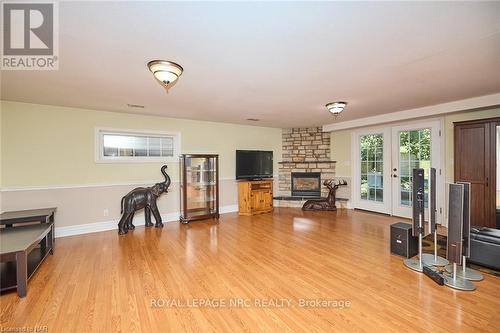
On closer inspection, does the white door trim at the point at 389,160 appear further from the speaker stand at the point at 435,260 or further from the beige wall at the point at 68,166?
the beige wall at the point at 68,166

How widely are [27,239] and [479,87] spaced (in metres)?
5.97

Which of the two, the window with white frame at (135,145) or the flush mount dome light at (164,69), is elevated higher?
the flush mount dome light at (164,69)

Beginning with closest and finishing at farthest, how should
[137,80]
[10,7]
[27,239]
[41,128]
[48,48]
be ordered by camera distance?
[10,7] → [48,48] → [27,239] → [137,80] → [41,128]

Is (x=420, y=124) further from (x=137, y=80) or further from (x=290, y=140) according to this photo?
(x=137, y=80)

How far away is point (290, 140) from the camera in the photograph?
22.2 ft

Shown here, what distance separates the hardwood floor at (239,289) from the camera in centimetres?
180

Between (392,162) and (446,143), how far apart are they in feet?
3.52

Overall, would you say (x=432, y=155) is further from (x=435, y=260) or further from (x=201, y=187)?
(x=201, y=187)

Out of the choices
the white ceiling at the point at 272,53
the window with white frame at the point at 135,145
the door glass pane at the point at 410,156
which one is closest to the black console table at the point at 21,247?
the window with white frame at the point at 135,145

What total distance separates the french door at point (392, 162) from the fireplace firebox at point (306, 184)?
3.15ft

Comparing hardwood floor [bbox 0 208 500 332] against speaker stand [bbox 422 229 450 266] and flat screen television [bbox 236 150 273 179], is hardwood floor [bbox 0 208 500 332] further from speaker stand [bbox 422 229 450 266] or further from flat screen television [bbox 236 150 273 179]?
flat screen television [bbox 236 150 273 179]

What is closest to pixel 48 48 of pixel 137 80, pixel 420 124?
pixel 137 80

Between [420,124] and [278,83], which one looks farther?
[420,124]

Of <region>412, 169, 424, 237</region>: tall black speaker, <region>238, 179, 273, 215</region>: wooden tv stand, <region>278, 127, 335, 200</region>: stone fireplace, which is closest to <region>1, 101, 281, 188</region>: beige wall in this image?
<region>238, 179, 273, 215</region>: wooden tv stand
